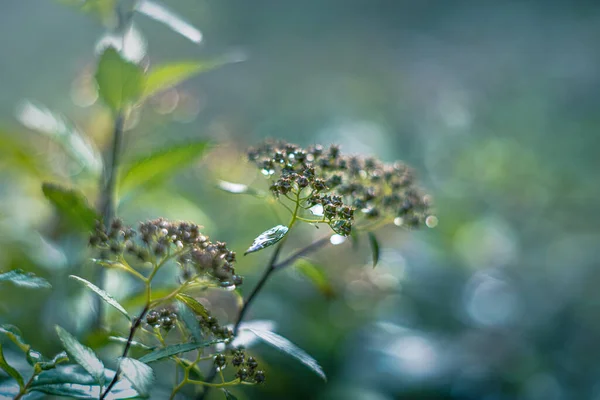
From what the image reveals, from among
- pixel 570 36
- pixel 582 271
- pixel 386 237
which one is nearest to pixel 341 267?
pixel 386 237

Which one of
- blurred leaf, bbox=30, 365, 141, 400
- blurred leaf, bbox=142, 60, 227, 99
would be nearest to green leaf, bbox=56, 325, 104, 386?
blurred leaf, bbox=30, 365, 141, 400

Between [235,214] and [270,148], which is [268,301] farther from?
[270,148]

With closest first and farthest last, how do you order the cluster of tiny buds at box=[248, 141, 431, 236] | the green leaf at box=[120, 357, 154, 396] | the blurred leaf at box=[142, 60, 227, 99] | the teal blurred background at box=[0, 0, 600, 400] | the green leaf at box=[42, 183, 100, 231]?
the green leaf at box=[120, 357, 154, 396] < the cluster of tiny buds at box=[248, 141, 431, 236] < the green leaf at box=[42, 183, 100, 231] < the blurred leaf at box=[142, 60, 227, 99] < the teal blurred background at box=[0, 0, 600, 400]

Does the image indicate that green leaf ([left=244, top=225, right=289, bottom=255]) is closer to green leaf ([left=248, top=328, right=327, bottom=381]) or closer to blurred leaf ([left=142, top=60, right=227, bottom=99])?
green leaf ([left=248, top=328, right=327, bottom=381])

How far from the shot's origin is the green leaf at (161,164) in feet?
2.23

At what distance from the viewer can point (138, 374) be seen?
0.42 metres

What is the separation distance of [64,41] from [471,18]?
2.29 meters

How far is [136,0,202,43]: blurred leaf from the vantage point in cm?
67

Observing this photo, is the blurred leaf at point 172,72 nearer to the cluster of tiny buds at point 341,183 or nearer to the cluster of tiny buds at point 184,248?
the cluster of tiny buds at point 341,183

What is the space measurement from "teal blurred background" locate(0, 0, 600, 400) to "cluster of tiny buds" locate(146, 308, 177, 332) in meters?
0.24

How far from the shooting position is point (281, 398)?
3.26 feet

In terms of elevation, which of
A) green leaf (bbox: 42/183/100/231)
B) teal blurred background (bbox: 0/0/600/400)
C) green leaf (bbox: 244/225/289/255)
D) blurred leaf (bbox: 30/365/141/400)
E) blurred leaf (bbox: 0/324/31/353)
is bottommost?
blurred leaf (bbox: 30/365/141/400)

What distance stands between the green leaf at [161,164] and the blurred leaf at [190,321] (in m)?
0.22

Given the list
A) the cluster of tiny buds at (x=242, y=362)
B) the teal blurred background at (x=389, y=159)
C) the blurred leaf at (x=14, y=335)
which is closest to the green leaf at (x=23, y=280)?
the blurred leaf at (x=14, y=335)
